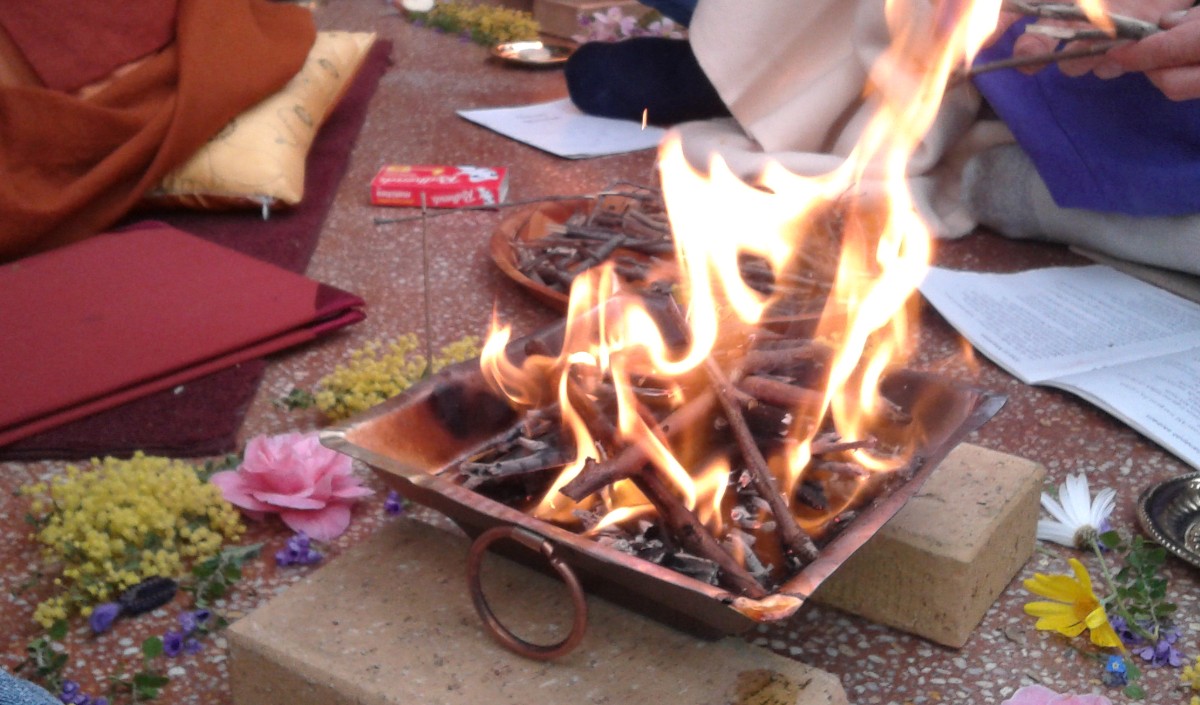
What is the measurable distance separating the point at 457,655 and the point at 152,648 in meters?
0.30

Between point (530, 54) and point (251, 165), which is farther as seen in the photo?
point (530, 54)

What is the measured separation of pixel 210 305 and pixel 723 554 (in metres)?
0.94

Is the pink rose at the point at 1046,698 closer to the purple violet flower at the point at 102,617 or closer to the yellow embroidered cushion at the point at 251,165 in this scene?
the purple violet flower at the point at 102,617

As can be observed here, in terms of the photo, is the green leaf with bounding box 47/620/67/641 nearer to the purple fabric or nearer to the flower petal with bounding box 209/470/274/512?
the flower petal with bounding box 209/470/274/512

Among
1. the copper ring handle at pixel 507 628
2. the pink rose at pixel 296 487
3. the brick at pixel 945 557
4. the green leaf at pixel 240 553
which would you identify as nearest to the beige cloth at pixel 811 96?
the brick at pixel 945 557

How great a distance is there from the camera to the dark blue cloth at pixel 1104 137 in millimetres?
1562

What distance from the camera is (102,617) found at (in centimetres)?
97

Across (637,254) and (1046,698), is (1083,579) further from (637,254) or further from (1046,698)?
(637,254)

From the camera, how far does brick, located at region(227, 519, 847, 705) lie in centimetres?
77

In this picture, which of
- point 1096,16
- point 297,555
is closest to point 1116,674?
point 1096,16

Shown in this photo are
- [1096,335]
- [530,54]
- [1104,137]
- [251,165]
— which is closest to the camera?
[1096,335]

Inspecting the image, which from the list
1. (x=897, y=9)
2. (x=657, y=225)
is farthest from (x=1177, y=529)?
(x=897, y=9)

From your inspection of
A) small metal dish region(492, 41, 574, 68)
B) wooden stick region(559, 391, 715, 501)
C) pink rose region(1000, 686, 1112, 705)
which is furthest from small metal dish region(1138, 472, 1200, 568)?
small metal dish region(492, 41, 574, 68)

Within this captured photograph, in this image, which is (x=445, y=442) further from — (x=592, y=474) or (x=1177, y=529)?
Result: (x=1177, y=529)
